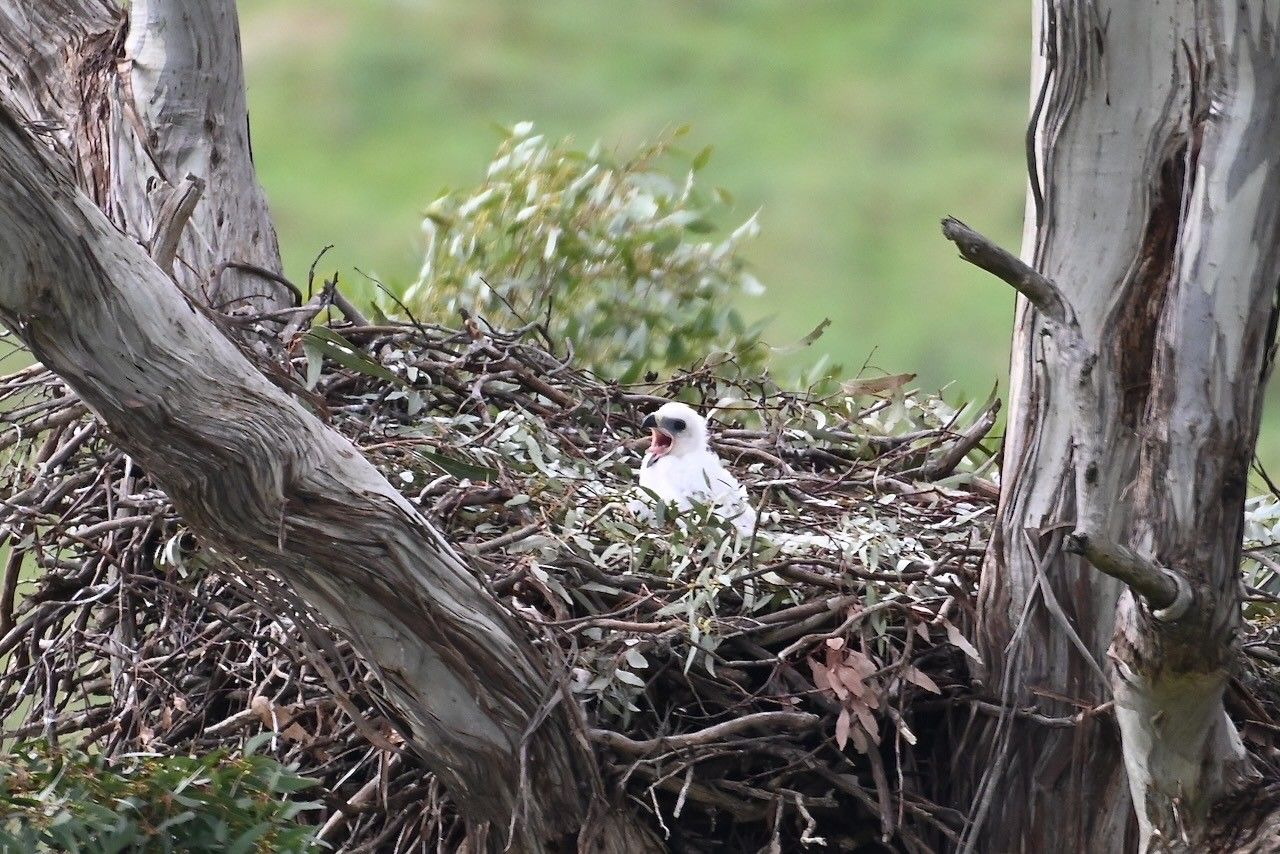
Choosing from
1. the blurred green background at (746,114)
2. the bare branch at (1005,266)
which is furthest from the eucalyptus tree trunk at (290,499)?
the blurred green background at (746,114)

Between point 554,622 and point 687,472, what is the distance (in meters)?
0.56

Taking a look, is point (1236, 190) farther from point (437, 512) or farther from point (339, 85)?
point (339, 85)

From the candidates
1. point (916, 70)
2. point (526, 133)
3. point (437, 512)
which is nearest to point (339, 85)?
point (916, 70)

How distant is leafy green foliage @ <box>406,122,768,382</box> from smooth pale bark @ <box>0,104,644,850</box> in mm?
1568

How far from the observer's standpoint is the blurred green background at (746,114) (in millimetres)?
11438

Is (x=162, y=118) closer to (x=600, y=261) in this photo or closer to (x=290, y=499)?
(x=600, y=261)

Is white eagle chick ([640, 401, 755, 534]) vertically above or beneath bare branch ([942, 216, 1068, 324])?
beneath

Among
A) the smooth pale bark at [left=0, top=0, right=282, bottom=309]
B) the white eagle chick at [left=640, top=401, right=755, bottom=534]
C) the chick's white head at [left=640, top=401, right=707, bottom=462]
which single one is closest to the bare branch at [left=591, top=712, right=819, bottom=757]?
the white eagle chick at [left=640, top=401, right=755, bottom=534]

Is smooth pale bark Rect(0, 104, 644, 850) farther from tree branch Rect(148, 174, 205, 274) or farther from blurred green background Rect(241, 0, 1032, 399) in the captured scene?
blurred green background Rect(241, 0, 1032, 399)

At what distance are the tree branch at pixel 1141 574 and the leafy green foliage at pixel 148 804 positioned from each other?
2.72ft

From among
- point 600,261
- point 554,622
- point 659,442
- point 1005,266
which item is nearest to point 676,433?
point 659,442

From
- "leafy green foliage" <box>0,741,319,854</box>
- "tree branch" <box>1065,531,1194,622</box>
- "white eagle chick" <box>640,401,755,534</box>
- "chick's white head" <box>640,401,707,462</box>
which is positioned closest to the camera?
"tree branch" <box>1065,531,1194,622</box>

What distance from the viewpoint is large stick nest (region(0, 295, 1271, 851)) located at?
1.90 metres

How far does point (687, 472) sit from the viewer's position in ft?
7.79
